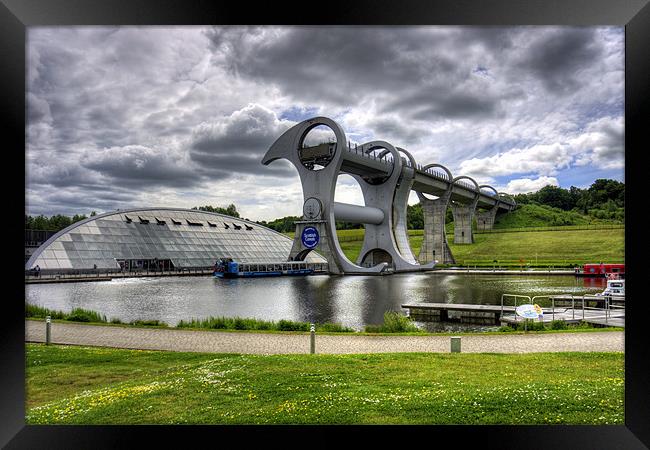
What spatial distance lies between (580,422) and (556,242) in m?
57.4

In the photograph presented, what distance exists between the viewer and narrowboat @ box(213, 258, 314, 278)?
1411 inches

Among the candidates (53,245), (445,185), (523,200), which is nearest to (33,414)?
(53,245)

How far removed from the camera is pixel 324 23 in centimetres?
554

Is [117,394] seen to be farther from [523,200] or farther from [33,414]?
[523,200]

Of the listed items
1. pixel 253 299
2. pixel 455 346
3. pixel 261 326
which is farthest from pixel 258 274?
A: pixel 455 346

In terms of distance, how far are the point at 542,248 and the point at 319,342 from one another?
176ft

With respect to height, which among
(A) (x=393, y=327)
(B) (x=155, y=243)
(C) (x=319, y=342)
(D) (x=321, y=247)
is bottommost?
(A) (x=393, y=327)

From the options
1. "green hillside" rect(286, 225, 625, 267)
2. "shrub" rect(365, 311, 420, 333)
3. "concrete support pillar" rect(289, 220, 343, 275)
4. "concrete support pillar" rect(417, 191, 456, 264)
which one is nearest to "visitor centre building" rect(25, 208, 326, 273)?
"concrete support pillar" rect(289, 220, 343, 275)

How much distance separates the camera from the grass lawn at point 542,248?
5119 centimetres

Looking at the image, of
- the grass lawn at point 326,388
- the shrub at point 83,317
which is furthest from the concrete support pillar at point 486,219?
the grass lawn at point 326,388

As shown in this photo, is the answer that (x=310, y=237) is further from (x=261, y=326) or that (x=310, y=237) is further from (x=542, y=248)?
(x=542, y=248)

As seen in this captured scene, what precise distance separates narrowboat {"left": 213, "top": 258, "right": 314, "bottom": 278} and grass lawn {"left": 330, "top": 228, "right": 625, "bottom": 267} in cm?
2351

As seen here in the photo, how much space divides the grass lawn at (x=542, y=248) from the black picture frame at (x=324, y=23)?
48.4 metres

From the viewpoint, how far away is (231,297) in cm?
2308
